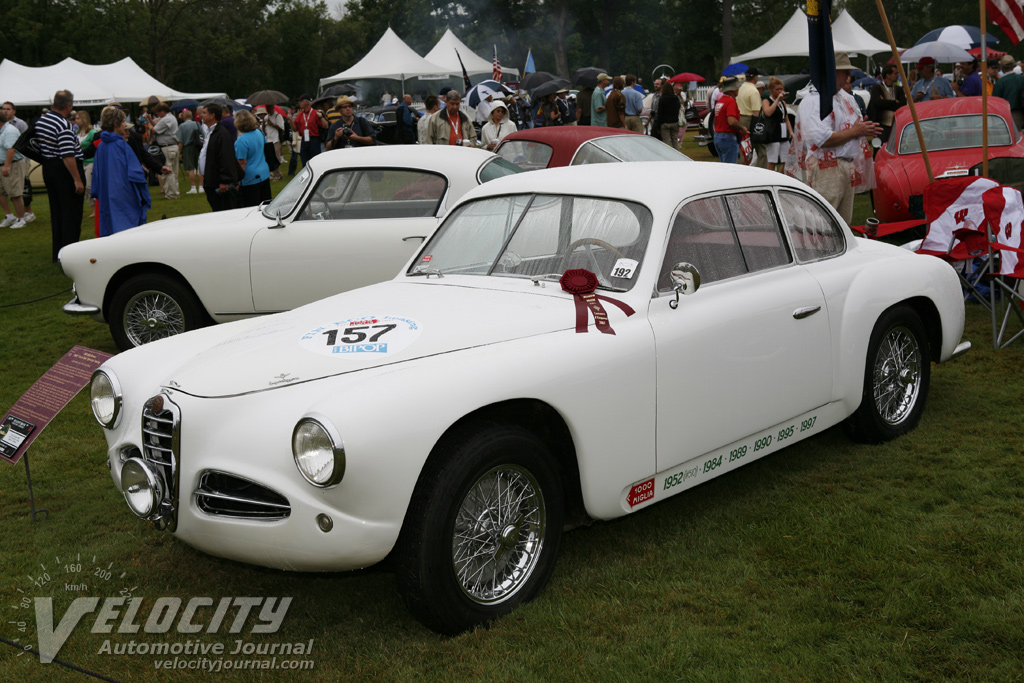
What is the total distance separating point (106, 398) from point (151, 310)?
4.14 m

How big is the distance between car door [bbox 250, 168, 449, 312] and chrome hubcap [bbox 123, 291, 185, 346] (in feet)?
2.42

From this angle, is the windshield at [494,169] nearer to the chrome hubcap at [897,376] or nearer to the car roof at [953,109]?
the chrome hubcap at [897,376]

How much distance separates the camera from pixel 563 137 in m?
10.6

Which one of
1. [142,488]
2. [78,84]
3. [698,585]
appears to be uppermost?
[78,84]

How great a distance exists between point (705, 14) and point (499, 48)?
1520 centimetres

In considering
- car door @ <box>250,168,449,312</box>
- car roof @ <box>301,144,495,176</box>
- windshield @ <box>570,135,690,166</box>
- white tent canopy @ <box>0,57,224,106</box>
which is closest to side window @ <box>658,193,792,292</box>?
car door @ <box>250,168,449,312</box>

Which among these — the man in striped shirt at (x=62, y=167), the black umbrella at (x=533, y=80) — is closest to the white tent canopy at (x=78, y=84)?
the black umbrella at (x=533, y=80)

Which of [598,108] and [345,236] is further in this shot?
[598,108]

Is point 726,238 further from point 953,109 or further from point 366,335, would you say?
point 953,109

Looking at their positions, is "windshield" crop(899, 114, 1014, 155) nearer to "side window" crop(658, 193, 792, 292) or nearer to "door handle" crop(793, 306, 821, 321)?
"side window" crop(658, 193, 792, 292)

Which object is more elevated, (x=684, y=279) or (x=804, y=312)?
(x=684, y=279)

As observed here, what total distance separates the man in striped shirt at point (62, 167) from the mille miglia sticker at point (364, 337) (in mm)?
9060

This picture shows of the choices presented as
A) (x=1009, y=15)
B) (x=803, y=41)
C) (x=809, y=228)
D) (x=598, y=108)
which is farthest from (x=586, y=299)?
(x=803, y=41)

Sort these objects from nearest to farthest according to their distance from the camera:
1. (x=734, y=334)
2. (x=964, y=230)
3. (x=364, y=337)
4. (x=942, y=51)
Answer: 1. (x=364, y=337)
2. (x=734, y=334)
3. (x=964, y=230)
4. (x=942, y=51)
